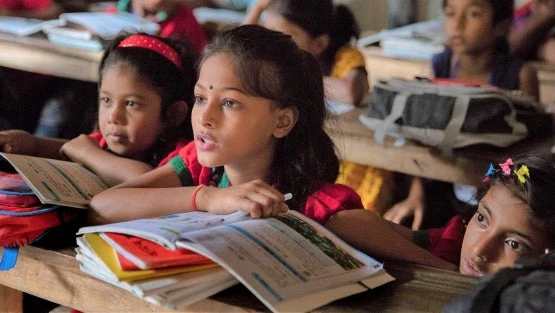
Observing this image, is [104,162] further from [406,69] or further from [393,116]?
[406,69]

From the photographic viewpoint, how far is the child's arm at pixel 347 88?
2.45 meters

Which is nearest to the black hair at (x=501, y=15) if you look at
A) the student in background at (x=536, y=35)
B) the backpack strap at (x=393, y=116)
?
the student in background at (x=536, y=35)

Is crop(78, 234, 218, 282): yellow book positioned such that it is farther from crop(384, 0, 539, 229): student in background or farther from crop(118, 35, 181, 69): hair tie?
crop(384, 0, 539, 229): student in background

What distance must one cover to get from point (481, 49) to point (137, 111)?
5.05 ft

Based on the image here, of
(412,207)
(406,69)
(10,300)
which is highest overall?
(406,69)

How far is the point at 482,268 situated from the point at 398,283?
210 millimetres

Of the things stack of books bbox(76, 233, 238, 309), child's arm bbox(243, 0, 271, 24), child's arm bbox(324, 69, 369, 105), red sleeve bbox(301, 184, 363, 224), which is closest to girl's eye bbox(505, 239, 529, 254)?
red sleeve bbox(301, 184, 363, 224)

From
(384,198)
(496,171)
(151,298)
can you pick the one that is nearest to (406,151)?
(384,198)

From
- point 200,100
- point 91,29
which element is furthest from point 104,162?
point 91,29

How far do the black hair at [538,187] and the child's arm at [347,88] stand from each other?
1097 mm

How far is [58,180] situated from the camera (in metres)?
1.42

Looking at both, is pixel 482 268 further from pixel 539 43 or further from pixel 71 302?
pixel 539 43

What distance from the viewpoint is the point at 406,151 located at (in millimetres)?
2055

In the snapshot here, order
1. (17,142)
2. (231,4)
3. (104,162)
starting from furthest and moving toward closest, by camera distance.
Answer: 1. (231,4)
2. (17,142)
3. (104,162)
